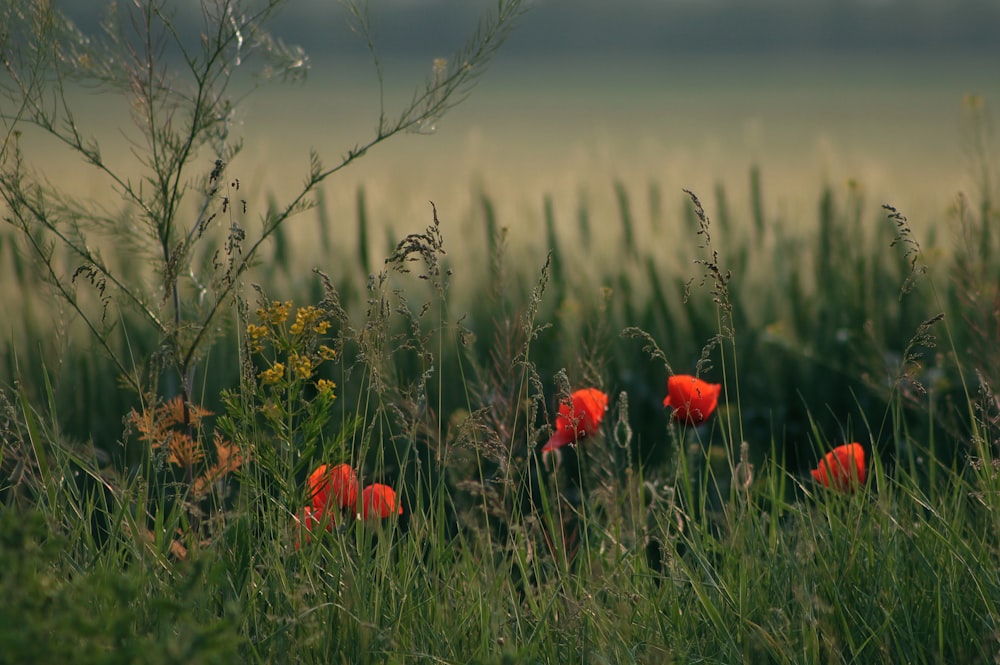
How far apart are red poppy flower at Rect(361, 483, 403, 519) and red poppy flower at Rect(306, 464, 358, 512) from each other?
24mm

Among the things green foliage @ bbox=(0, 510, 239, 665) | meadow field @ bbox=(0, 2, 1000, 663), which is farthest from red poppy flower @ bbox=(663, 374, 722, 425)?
green foliage @ bbox=(0, 510, 239, 665)

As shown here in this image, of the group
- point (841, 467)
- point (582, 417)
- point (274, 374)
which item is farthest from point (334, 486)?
point (841, 467)

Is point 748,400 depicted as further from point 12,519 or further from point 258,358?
point 12,519

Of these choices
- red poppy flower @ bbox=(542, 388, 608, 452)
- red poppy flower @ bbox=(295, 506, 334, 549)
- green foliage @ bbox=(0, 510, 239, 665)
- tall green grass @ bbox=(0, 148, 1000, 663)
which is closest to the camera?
green foliage @ bbox=(0, 510, 239, 665)

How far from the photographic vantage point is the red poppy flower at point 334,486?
5.46 ft

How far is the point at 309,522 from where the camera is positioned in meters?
1.78

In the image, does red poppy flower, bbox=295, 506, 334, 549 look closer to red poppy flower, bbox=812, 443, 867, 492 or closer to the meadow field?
the meadow field

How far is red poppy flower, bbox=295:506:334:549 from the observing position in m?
1.58

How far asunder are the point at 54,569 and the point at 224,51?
96cm

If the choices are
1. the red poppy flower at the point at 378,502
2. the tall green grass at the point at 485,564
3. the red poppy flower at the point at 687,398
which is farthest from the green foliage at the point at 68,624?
the red poppy flower at the point at 687,398

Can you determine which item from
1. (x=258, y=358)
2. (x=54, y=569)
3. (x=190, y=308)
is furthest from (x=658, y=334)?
(x=54, y=569)

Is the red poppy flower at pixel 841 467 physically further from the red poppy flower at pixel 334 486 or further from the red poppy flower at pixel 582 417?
the red poppy flower at pixel 334 486

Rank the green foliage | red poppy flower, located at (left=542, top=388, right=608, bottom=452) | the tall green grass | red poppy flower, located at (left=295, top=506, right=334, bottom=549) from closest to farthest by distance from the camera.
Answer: the green foliage
the tall green grass
red poppy flower, located at (left=295, top=506, right=334, bottom=549)
red poppy flower, located at (left=542, top=388, right=608, bottom=452)

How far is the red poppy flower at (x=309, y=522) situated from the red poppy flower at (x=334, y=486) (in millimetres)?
16
